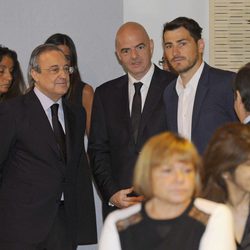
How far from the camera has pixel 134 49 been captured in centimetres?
482

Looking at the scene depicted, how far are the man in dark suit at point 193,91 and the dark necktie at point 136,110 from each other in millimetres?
222

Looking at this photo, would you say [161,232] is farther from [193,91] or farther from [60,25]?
[60,25]

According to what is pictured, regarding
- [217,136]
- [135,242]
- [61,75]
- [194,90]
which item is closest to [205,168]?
[217,136]

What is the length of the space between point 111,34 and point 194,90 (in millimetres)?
1856

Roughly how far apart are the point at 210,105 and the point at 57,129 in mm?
974

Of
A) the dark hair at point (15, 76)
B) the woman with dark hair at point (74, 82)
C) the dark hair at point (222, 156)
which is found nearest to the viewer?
the dark hair at point (222, 156)

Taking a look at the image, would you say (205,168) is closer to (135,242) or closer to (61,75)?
(135,242)

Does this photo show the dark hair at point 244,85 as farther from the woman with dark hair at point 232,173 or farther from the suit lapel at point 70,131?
the suit lapel at point 70,131

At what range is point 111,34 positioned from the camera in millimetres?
6152

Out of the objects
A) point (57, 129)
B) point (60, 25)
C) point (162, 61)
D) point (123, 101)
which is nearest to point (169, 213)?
point (57, 129)

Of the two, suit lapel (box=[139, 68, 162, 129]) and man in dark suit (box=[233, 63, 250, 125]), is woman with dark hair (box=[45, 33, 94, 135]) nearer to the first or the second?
suit lapel (box=[139, 68, 162, 129])

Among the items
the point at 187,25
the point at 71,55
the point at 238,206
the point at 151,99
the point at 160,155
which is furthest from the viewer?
the point at 71,55

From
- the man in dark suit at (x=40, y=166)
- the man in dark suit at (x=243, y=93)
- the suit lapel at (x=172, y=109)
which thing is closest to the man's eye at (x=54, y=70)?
the man in dark suit at (x=40, y=166)

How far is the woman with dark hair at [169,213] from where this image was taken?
2.69m
